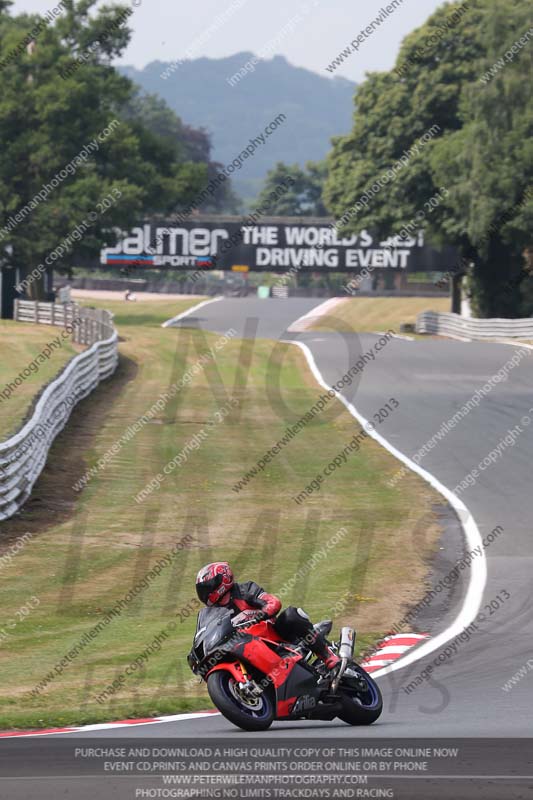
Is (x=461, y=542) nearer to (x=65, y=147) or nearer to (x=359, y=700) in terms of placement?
(x=359, y=700)

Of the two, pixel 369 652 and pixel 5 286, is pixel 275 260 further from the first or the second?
pixel 369 652

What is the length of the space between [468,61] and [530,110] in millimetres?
8435

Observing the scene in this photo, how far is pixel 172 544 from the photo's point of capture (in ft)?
55.5

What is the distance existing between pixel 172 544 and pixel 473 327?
39.3 m

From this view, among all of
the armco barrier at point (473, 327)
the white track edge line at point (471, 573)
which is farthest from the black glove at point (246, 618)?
the armco barrier at point (473, 327)

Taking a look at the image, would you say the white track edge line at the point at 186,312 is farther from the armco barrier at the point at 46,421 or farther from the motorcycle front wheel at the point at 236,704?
the motorcycle front wheel at the point at 236,704

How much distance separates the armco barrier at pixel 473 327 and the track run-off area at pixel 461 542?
17.9 feet

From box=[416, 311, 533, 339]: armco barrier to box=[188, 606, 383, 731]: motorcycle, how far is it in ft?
139

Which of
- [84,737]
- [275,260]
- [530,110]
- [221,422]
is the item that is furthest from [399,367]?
[275,260]

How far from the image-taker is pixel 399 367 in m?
39.8

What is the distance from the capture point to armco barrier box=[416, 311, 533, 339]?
51.3 metres

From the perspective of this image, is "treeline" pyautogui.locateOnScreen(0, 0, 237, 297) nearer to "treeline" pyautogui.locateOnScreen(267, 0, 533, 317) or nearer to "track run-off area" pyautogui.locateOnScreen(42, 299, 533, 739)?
"treeline" pyautogui.locateOnScreen(267, 0, 533, 317)

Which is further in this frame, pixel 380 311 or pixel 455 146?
pixel 380 311

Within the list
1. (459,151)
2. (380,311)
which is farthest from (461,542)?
(380,311)
